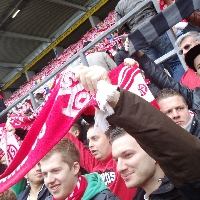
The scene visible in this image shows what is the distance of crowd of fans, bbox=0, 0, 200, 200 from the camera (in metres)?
0.99

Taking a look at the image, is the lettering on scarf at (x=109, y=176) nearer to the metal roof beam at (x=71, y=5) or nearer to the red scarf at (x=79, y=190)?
the red scarf at (x=79, y=190)

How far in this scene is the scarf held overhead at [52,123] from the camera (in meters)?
1.16

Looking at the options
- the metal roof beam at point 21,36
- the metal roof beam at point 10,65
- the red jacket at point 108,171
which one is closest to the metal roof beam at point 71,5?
the metal roof beam at point 21,36

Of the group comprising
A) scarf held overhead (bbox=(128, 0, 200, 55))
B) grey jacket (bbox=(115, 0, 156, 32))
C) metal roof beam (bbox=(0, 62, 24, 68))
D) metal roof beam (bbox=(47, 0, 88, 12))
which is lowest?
scarf held overhead (bbox=(128, 0, 200, 55))

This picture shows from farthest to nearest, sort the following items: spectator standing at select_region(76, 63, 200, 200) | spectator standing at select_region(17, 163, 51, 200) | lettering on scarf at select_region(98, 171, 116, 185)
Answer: spectator standing at select_region(17, 163, 51, 200)
lettering on scarf at select_region(98, 171, 116, 185)
spectator standing at select_region(76, 63, 200, 200)

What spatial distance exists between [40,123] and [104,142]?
0.93 m

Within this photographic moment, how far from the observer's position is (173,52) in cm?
263

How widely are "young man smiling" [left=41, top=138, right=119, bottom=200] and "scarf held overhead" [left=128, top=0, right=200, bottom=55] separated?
2.64 feet

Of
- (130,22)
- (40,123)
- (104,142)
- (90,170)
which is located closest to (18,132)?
(90,170)

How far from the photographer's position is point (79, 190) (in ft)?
6.14

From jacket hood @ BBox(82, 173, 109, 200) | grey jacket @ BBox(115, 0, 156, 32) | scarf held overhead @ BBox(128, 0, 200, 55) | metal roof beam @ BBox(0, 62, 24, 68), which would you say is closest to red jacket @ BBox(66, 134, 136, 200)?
jacket hood @ BBox(82, 173, 109, 200)

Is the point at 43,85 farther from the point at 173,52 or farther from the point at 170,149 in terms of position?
the point at 170,149

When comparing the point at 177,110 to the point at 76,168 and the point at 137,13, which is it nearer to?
the point at 76,168

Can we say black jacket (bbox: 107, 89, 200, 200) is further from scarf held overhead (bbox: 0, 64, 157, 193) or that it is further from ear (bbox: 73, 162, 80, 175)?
ear (bbox: 73, 162, 80, 175)
